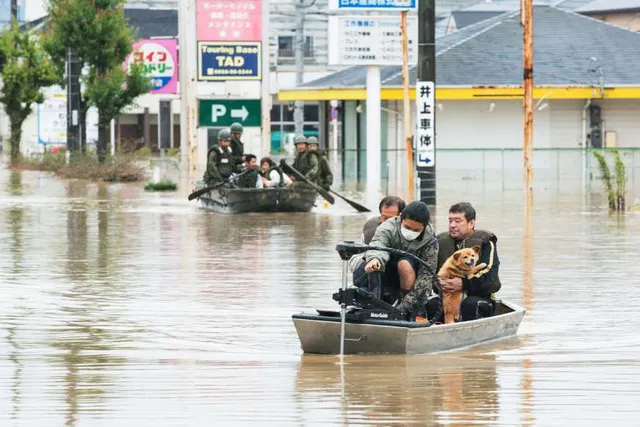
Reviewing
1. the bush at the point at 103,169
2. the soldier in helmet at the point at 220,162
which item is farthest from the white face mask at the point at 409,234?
the bush at the point at 103,169

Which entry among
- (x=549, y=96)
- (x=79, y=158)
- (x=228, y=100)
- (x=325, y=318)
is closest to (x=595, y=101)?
(x=549, y=96)

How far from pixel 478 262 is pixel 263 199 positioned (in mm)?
18256

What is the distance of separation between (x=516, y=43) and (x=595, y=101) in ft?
12.7

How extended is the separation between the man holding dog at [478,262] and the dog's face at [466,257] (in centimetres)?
13

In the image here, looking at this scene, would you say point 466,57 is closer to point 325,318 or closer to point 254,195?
point 254,195

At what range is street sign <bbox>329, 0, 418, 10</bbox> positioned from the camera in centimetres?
3456

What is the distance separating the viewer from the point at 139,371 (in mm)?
11602

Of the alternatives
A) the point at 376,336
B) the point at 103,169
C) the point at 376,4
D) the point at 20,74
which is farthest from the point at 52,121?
the point at 376,336

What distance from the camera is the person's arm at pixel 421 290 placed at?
1273 centimetres

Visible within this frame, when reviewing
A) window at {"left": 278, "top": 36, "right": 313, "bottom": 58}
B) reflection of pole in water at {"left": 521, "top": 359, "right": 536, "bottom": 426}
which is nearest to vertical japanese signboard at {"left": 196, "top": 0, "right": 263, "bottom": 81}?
reflection of pole in water at {"left": 521, "top": 359, "right": 536, "bottom": 426}

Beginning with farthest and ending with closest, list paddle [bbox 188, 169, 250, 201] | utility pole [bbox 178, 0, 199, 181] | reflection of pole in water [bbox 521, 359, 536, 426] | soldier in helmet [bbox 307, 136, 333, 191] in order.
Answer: utility pole [bbox 178, 0, 199, 181], soldier in helmet [bbox 307, 136, 333, 191], paddle [bbox 188, 169, 250, 201], reflection of pole in water [bbox 521, 359, 536, 426]

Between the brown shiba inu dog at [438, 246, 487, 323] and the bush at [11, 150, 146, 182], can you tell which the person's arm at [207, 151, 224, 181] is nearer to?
the bush at [11, 150, 146, 182]

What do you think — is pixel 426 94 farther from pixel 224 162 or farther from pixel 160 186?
pixel 160 186

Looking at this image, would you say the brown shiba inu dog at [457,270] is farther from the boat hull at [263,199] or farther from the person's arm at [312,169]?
the person's arm at [312,169]
